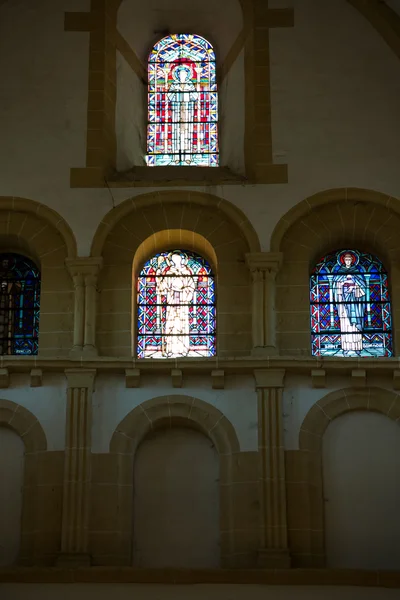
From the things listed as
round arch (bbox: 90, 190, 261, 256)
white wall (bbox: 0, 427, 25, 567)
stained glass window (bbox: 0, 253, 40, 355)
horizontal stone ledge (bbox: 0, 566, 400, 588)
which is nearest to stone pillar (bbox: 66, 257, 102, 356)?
round arch (bbox: 90, 190, 261, 256)

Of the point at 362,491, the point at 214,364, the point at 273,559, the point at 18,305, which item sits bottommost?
the point at 273,559

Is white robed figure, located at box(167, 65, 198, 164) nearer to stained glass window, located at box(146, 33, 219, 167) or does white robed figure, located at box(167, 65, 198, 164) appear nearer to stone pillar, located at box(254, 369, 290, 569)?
stained glass window, located at box(146, 33, 219, 167)

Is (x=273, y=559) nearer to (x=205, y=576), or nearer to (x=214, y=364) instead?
(x=205, y=576)

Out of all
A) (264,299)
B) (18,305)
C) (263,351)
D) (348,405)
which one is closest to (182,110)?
(264,299)

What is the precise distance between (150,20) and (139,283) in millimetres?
4234

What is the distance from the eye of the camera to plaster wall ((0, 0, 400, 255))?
681 inches

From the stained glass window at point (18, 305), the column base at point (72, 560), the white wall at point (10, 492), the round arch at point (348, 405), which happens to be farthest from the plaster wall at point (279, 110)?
the column base at point (72, 560)

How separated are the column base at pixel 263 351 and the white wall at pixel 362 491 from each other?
1.20 meters

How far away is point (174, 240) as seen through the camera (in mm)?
17578

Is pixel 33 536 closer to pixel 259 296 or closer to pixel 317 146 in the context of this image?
pixel 259 296

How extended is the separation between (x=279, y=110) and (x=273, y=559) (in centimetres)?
635

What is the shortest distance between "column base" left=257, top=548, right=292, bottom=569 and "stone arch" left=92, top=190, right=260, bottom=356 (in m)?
2.69

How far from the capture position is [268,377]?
16.2 meters

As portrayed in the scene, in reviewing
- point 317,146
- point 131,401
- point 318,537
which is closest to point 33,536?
point 131,401
